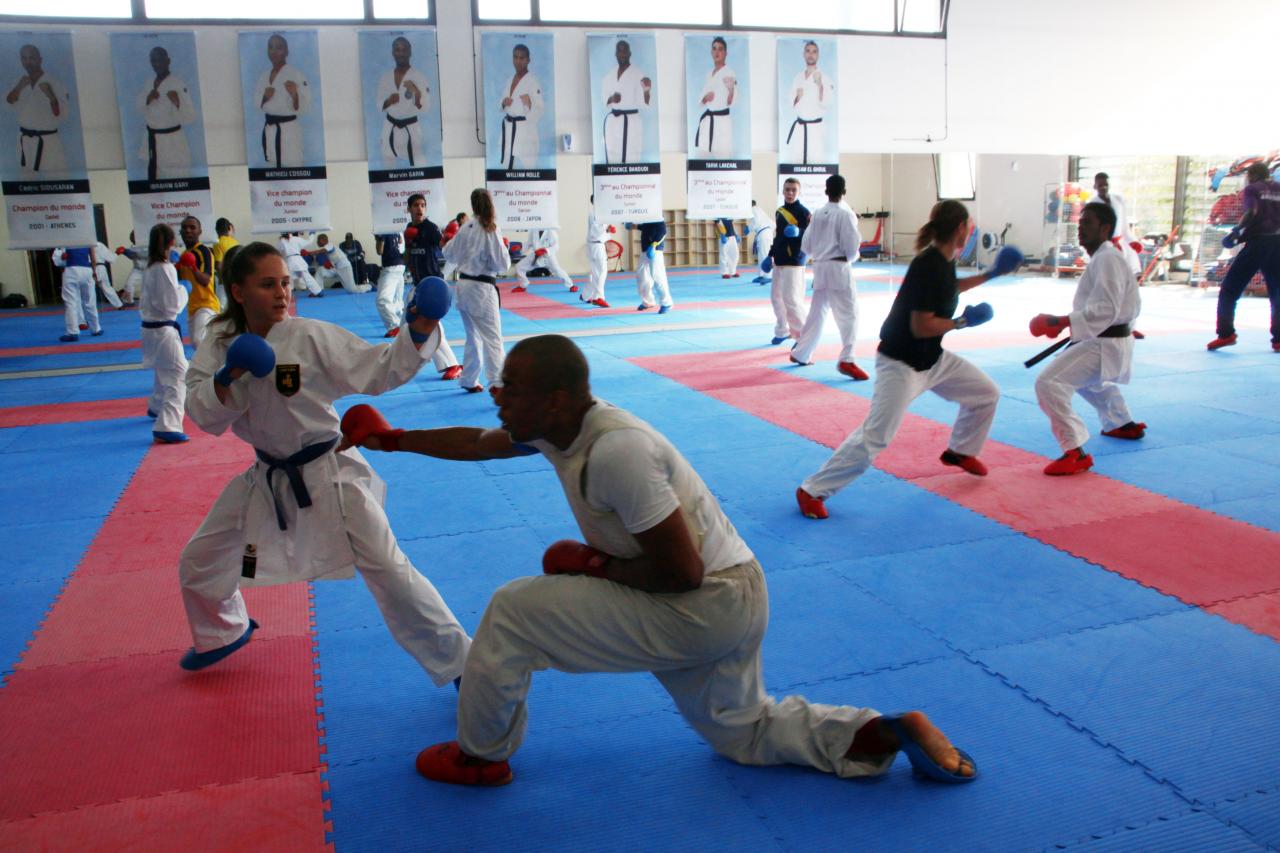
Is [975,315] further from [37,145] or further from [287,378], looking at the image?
[37,145]

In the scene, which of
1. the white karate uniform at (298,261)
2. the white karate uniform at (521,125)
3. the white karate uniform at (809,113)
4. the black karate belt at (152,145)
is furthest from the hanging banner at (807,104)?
the white karate uniform at (298,261)

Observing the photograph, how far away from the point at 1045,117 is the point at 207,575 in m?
9.54

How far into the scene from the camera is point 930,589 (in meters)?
3.89

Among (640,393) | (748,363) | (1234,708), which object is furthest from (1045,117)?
(1234,708)

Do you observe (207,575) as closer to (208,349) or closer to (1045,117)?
(208,349)

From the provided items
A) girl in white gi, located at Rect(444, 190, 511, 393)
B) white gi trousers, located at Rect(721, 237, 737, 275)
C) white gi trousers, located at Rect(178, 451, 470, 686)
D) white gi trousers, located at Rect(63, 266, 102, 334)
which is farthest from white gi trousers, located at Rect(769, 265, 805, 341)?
white gi trousers, located at Rect(63, 266, 102, 334)

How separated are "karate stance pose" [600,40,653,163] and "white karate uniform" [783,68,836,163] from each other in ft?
4.74

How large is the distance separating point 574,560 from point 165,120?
6.96 meters

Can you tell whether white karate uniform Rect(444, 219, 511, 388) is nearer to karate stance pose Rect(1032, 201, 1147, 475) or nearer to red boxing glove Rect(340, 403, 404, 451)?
karate stance pose Rect(1032, 201, 1147, 475)

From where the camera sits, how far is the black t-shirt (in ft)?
15.1

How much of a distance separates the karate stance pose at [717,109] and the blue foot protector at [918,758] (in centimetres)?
714

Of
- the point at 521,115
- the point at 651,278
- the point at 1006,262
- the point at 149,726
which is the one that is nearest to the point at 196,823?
the point at 149,726

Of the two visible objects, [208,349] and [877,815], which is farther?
[208,349]

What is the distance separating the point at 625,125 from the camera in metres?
8.53
